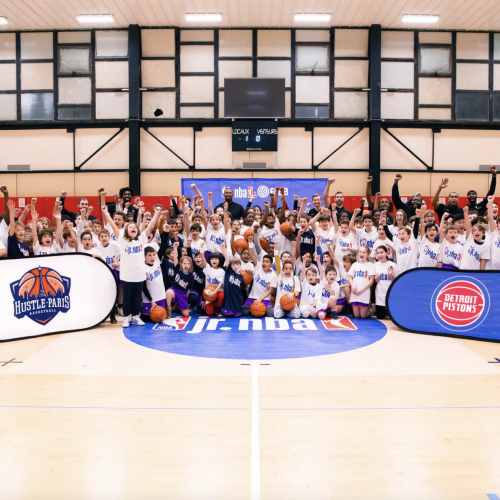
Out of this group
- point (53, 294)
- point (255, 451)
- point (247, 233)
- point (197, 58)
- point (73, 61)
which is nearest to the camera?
point (255, 451)

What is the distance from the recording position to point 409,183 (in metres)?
Result: 16.2

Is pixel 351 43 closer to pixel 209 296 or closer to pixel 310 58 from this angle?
pixel 310 58

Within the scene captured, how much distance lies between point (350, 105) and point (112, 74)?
8.39 m

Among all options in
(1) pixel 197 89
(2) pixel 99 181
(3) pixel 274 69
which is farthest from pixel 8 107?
(3) pixel 274 69

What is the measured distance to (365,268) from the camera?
873cm

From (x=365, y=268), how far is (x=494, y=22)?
11.9 metres

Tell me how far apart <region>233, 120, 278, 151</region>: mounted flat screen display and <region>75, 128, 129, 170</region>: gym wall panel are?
3.98 m

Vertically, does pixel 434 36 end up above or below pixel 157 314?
above

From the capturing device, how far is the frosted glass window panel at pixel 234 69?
16.2 metres

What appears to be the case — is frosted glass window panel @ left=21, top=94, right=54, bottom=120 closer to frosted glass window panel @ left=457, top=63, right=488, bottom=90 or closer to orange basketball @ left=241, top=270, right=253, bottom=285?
orange basketball @ left=241, top=270, right=253, bottom=285

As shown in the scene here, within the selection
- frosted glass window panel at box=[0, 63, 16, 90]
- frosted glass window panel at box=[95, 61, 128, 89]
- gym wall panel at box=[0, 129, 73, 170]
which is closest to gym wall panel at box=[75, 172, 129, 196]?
gym wall panel at box=[0, 129, 73, 170]

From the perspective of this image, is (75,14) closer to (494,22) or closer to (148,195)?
(148,195)

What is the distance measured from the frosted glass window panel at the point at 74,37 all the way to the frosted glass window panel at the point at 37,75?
3.22 ft

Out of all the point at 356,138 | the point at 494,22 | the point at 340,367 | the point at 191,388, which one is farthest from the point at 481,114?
the point at 191,388
